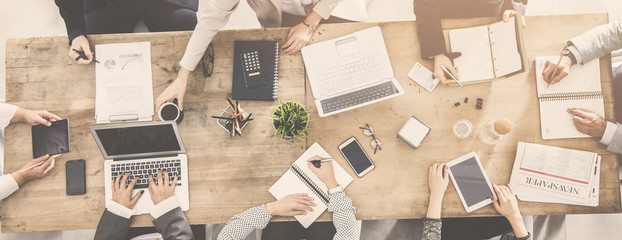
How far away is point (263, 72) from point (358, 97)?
1.41 ft

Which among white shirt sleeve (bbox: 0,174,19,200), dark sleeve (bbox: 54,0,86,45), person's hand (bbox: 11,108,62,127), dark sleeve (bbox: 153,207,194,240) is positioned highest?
dark sleeve (bbox: 54,0,86,45)

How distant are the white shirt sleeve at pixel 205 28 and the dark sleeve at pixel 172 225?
63cm

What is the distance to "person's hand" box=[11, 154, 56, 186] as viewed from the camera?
1.45m

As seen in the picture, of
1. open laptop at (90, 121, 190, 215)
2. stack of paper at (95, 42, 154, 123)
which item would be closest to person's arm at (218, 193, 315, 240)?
open laptop at (90, 121, 190, 215)

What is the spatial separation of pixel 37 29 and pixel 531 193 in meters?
3.23

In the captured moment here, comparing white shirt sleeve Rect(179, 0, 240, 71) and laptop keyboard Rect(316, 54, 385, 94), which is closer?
white shirt sleeve Rect(179, 0, 240, 71)

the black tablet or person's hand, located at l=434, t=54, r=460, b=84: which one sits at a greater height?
person's hand, located at l=434, t=54, r=460, b=84

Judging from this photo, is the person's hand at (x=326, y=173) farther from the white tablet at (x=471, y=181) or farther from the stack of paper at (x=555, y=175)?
the stack of paper at (x=555, y=175)

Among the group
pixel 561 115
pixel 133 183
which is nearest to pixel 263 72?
pixel 133 183

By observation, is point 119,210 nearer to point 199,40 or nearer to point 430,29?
point 199,40

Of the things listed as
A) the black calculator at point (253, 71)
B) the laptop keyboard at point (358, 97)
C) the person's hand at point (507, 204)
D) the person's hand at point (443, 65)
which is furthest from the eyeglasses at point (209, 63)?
the person's hand at point (507, 204)

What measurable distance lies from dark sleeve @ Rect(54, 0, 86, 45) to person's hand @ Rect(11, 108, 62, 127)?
1.15 ft

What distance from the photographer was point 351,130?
1475mm

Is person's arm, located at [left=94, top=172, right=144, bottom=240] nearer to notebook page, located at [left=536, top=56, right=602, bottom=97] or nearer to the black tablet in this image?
the black tablet
